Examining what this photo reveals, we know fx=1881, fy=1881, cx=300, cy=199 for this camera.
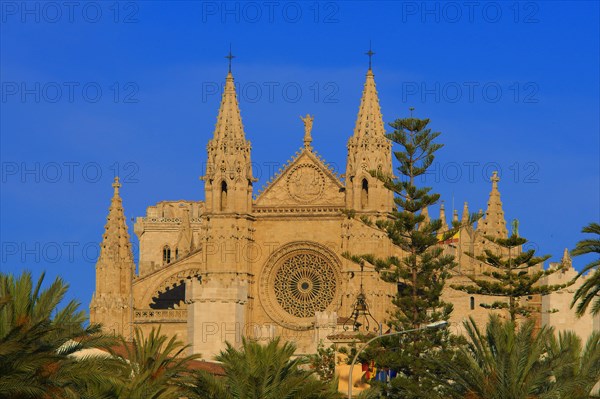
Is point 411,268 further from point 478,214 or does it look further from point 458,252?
point 458,252

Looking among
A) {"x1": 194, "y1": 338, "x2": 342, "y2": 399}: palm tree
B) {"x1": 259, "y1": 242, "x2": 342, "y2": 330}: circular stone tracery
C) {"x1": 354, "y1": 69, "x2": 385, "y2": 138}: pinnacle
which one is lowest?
{"x1": 194, "y1": 338, "x2": 342, "y2": 399}: palm tree

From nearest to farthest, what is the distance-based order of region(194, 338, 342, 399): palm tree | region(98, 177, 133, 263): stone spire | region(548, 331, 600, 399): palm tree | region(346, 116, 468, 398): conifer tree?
region(194, 338, 342, 399): palm tree, region(548, 331, 600, 399): palm tree, region(346, 116, 468, 398): conifer tree, region(98, 177, 133, 263): stone spire

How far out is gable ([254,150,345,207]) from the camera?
9188 cm

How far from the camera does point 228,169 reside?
3610 inches

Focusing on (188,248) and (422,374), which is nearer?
(422,374)

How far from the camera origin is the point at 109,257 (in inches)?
3720

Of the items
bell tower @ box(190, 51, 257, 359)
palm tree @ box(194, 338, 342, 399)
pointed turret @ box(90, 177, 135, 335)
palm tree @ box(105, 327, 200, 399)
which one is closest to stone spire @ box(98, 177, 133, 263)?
pointed turret @ box(90, 177, 135, 335)

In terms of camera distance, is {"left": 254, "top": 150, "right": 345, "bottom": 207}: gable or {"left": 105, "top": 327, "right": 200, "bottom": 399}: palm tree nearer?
{"left": 105, "top": 327, "right": 200, "bottom": 399}: palm tree

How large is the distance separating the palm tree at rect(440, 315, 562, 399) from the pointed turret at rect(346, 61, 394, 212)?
37089 millimetres

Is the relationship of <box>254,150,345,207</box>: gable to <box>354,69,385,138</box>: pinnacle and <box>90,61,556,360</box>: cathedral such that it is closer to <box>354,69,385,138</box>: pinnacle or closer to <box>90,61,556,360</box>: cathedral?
<box>90,61,556,360</box>: cathedral

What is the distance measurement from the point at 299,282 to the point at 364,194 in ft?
20.1

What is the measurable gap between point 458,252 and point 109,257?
59.7 ft

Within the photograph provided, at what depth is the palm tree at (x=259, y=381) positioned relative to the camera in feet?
164


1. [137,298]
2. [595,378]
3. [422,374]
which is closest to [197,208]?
[137,298]
